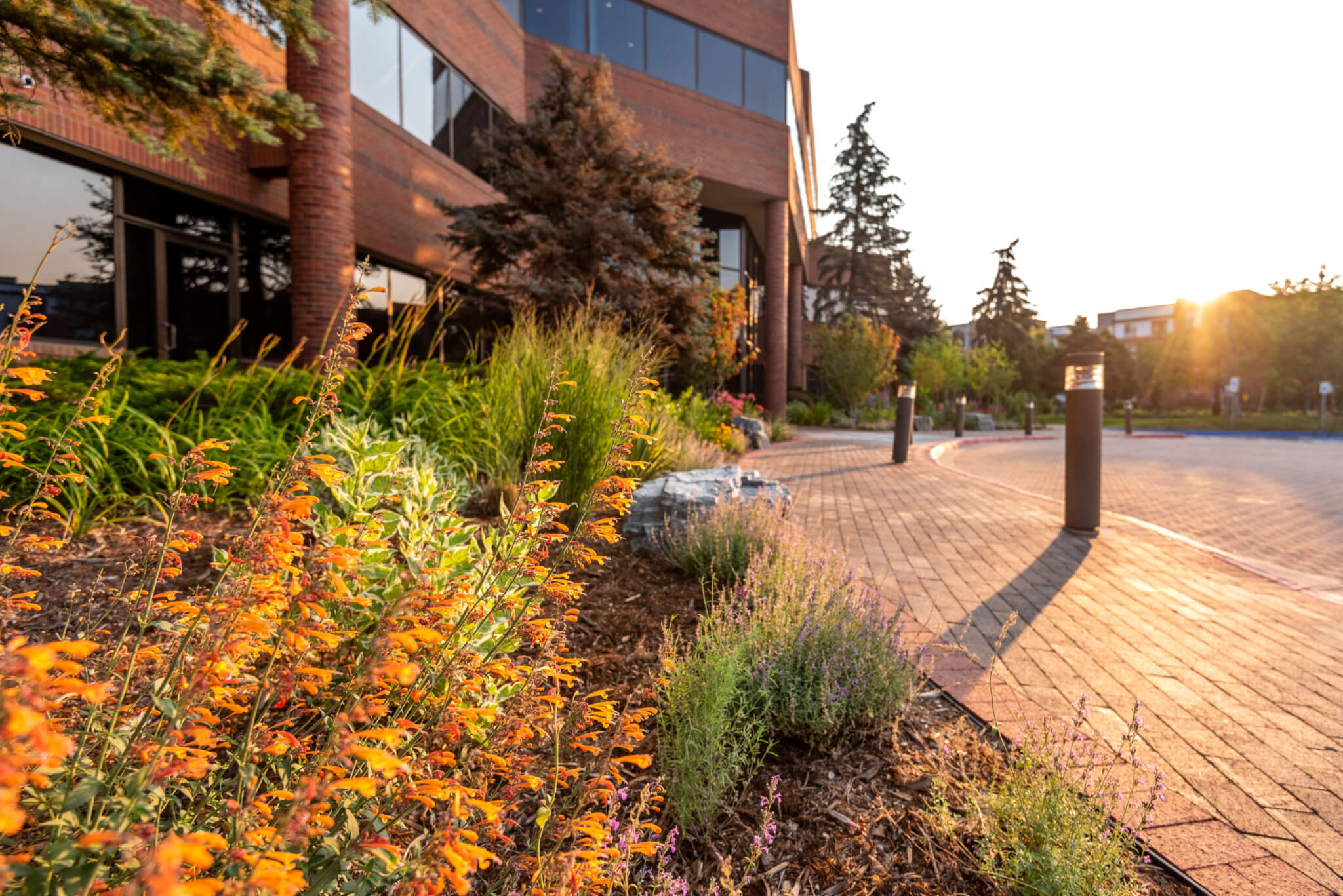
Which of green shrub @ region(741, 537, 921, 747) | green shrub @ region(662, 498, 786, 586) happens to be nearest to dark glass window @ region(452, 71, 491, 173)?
green shrub @ region(662, 498, 786, 586)

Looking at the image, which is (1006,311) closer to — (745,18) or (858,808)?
(745,18)

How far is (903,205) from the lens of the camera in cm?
3984

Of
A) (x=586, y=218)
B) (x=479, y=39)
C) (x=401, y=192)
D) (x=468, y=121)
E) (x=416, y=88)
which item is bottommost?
(x=586, y=218)

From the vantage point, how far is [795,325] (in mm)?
26984

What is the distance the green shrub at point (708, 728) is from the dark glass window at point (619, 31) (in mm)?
19491

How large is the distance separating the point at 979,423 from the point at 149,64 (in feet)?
94.4

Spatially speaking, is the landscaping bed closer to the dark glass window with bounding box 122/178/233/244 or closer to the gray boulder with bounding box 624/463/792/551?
the gray boulder with bounding box 624/463/792/551

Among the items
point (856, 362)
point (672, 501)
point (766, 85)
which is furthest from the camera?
point (856, 362)

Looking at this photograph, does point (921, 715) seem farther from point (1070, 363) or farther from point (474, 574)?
point (1070, 363)

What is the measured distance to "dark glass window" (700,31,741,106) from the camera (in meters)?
19.9

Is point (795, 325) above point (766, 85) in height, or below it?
below

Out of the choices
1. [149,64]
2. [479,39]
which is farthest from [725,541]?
[479,39]

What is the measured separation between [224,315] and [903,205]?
37989 millimetres

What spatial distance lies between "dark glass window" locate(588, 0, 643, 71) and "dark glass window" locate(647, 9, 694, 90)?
0.35 metres
